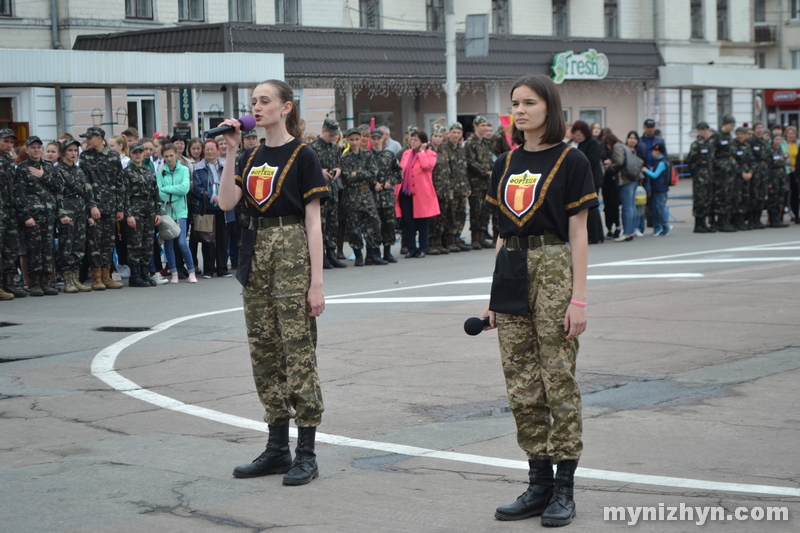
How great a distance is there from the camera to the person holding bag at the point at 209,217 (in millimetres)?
15836

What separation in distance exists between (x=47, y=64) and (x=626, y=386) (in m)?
13.4

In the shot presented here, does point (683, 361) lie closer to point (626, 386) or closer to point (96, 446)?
point (626, 386)

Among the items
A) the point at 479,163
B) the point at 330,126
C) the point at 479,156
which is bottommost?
the point at 479,163

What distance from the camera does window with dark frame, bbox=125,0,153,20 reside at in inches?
1219

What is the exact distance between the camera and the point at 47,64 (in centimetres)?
1828

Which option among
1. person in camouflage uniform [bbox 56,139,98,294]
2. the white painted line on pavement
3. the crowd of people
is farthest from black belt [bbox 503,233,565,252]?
person in camouflage uniform [bbox 56,139,98,294]

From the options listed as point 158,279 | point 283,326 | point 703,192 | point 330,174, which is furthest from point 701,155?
point 283,326

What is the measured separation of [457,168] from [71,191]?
21.9 feet

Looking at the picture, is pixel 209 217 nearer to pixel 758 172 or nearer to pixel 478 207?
pixel 478 207

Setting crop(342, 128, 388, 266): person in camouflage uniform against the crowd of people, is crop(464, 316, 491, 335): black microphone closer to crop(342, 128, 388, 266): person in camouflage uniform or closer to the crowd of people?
the crowd of people

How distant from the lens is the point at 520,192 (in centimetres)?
512

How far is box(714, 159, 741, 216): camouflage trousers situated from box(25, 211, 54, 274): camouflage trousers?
12.8 metres

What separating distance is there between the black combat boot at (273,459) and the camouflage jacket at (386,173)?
11.5 m

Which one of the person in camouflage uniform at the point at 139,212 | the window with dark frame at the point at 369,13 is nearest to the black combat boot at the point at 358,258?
the person in camouflage uniform at the point at 139,212
